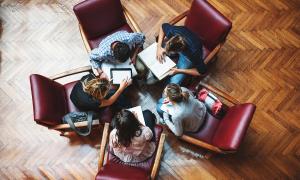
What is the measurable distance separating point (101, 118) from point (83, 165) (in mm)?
675

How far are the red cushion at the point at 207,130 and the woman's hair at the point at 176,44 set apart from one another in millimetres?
707

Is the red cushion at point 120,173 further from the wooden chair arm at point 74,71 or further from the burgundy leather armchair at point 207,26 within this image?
the burgundy leather armchair at point 207,26

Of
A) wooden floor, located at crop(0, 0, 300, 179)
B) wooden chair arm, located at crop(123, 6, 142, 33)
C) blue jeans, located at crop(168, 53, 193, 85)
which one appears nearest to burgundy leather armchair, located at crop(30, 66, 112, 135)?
wooden floor, located at crop(0, 0, 300, 179)

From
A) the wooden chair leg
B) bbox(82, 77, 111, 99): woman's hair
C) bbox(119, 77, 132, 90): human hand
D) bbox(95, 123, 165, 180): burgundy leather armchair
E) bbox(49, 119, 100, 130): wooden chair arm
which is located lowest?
the wooden chair leg

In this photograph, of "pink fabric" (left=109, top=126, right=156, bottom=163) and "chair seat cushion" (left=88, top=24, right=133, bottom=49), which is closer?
"pink fabric" (left=109, top=126, right=156, bottom=163)

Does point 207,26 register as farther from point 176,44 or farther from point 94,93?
point 94,93

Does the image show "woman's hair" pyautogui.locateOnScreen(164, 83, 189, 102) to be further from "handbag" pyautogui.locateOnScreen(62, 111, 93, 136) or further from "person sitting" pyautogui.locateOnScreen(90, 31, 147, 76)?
"handbag" pyautogui.locateOnScreen(62, 111, 93, 136)

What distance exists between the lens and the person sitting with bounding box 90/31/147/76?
3123 millimetres

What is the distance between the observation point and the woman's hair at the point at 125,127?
8.68 ft

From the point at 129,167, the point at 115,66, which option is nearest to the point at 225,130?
the point at 129,167

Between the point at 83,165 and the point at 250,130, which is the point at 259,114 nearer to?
the point at 250,130

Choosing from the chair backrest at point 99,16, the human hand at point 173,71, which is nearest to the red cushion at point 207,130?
Answer: the human hand at point 173,71

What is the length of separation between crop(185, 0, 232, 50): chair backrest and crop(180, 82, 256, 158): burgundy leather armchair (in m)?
0.49

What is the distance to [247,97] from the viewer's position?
3.74 meters
